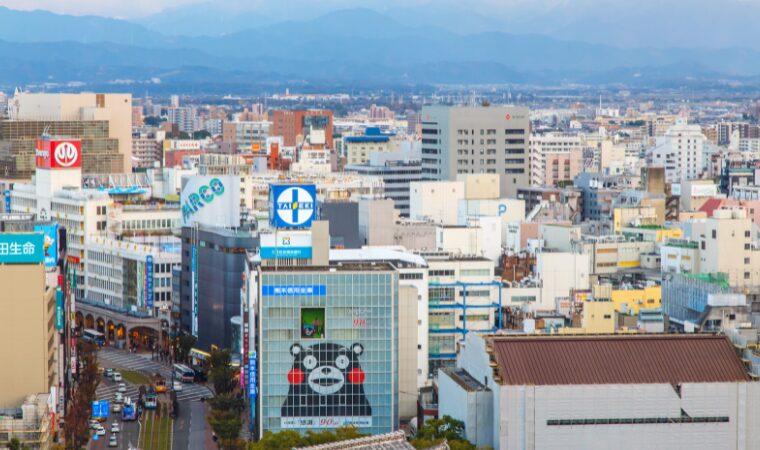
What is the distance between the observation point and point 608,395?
46.8 meters

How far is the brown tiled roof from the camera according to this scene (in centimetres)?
4712

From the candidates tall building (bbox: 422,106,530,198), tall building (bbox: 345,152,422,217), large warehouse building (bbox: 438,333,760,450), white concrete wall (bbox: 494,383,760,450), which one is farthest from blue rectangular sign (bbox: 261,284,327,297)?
tall building (bbox: 345,152,422,217)

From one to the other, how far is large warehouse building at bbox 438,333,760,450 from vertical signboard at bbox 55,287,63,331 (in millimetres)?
16493

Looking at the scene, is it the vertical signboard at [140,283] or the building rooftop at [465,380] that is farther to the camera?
the vertical signboard at [140,283]

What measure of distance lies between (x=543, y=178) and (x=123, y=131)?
3909 cm

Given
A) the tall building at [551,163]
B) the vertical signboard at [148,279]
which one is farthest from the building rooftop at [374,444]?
the tall building at [551,163]

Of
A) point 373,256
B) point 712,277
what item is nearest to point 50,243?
point 373,256

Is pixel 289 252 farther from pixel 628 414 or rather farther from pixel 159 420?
pixel 628 414

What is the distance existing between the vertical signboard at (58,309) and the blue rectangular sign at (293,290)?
8.85 metres

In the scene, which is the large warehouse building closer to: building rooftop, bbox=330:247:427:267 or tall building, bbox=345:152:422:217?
building rooftop, bbox=330:247:427:267

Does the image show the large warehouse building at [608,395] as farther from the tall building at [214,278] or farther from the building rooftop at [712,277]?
the tall building at [214,278]

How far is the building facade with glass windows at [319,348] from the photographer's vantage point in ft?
178

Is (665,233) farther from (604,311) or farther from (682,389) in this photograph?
(682,389)

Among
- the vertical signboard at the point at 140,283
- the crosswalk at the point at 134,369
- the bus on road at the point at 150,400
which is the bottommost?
the crosswalk at the point at 134,369
